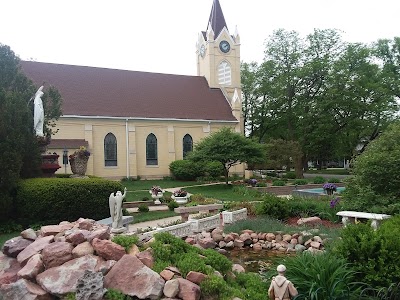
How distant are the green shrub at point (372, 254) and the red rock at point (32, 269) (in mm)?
5107

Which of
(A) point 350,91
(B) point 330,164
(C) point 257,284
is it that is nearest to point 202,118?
(A) point 350,91

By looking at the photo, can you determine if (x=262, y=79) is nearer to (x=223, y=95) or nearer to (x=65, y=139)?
(x=223, y=95)

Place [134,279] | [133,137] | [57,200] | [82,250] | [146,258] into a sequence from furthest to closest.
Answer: [133,137] → [57,200] → [82,250] → [146,258] → [134,279]

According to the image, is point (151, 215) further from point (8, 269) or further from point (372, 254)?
point (372, 254)

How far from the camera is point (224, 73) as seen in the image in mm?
44969

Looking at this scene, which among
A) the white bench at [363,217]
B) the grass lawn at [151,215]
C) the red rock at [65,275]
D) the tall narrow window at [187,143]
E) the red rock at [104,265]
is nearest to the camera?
the red rock at [65,275]

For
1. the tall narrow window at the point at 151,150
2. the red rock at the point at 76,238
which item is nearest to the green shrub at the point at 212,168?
the tall narrow window at the point at 151,150

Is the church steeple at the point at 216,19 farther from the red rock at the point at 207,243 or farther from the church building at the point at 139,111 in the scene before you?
the red rock at the point at 207,243

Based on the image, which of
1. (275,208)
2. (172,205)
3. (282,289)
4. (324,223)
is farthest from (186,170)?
(282,289)

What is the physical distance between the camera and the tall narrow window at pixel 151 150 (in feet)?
124

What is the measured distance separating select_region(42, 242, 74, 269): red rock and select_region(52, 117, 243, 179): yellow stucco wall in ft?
87.7

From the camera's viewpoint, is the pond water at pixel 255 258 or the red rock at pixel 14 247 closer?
the red rock at pixel 14 247

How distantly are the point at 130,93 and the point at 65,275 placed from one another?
1322 inches

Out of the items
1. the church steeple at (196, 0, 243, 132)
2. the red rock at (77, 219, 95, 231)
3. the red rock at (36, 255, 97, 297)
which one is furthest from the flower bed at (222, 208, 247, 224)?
the church steeple at (196, 0, 243, 132)
